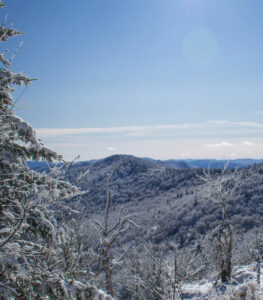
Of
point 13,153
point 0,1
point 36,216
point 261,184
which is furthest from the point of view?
point 261,184

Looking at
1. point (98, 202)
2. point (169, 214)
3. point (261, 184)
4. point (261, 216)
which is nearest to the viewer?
point (261, 216)

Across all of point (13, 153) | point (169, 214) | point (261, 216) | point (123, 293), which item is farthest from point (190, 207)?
point (13, 153)

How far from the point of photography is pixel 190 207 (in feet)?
427

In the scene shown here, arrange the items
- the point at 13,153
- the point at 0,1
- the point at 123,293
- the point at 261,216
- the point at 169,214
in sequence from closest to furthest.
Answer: the point at 13,153
the point at 0,1
the point at 123,293
the point at 261,216
the point at 169,214

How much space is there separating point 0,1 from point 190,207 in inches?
5276

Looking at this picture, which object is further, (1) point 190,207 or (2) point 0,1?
(1) point 190,207

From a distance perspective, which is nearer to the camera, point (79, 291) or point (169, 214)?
point (79, 291)

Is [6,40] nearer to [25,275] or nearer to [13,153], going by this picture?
[13,153]

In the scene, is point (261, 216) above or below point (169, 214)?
above

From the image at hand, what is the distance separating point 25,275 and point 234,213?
397ft

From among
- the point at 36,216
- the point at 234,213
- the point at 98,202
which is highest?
the point at 36,216

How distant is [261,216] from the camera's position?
102 m

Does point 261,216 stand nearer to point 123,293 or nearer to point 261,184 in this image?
point 261,184

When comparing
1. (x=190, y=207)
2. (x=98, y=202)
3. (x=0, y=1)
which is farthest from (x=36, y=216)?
(x=98, y=202)
